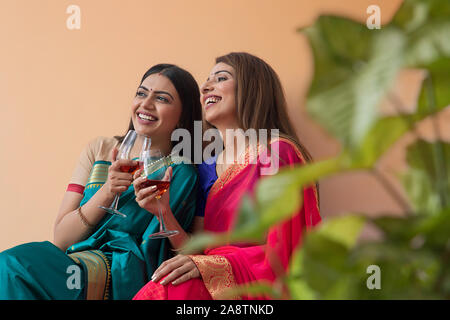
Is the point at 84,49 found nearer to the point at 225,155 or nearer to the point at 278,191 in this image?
the point at 225,155

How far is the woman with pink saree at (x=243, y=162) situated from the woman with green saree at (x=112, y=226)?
0.42 ft

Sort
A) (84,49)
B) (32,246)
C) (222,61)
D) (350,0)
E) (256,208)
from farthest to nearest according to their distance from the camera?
(84,49) < (350,0) < (222,61) < (32,246) < (256,208)

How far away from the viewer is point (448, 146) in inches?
12.2

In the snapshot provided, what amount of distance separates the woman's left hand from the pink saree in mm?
12

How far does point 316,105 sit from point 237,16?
1.69 meters

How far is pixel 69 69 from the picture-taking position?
2.01 metres

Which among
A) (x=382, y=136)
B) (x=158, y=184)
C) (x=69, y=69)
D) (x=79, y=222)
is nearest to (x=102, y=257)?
(x=79, y=222)

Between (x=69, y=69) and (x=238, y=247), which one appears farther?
→ (x=69, y=69)

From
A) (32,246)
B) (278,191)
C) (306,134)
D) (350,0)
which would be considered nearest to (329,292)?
(278,191)

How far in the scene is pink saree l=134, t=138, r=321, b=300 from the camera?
1.15 m

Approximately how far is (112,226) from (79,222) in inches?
4.4

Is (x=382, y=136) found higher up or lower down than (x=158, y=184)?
higher up

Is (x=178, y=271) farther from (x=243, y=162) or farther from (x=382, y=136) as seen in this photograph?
(x=382, y=136)

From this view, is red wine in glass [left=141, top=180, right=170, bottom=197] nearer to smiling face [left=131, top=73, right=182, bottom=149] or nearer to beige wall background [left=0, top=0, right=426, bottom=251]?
smiling face [left=131, top=73, right=182, bottom=149]
